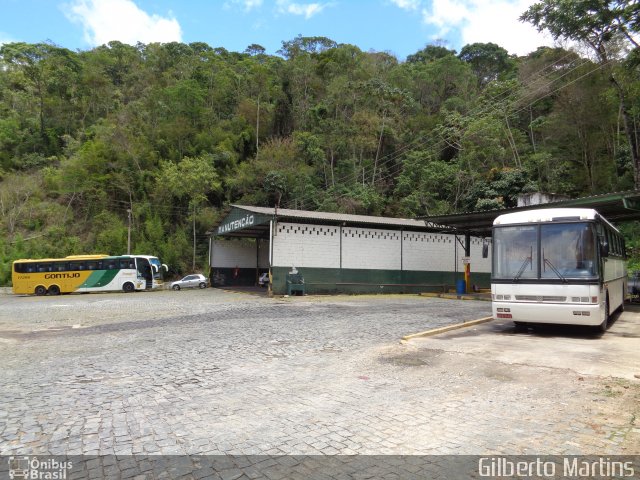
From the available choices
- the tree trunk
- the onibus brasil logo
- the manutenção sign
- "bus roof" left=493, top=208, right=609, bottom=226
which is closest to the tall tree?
the tree trunk

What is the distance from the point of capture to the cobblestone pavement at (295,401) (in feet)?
13.2

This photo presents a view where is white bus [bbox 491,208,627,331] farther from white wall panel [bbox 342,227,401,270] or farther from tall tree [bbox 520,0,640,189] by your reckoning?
white wall panel [bbox 342,227,401,270]

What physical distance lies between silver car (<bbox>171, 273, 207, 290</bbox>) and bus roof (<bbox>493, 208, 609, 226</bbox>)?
27.8m

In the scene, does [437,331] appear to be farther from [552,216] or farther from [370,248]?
[370,248]

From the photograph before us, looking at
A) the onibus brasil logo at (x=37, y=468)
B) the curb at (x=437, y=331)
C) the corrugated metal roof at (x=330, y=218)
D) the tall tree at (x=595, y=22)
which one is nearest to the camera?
the onibus brasil logo at (x=37, y=468)

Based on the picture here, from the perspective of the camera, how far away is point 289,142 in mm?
42625

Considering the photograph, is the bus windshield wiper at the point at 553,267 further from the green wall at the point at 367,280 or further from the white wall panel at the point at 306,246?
the green wall at the point at 367,280

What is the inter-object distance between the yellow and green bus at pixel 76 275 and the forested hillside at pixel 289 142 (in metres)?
6.72

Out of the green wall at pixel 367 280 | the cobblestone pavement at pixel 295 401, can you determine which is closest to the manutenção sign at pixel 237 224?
the green wall at pixel 367 280

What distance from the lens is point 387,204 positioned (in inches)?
1561

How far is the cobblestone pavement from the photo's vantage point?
4012 mm

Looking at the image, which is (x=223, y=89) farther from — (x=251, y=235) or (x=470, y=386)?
(x=470, y=386)

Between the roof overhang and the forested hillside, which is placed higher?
the forested hillside

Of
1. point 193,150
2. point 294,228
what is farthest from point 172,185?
point 294,228
